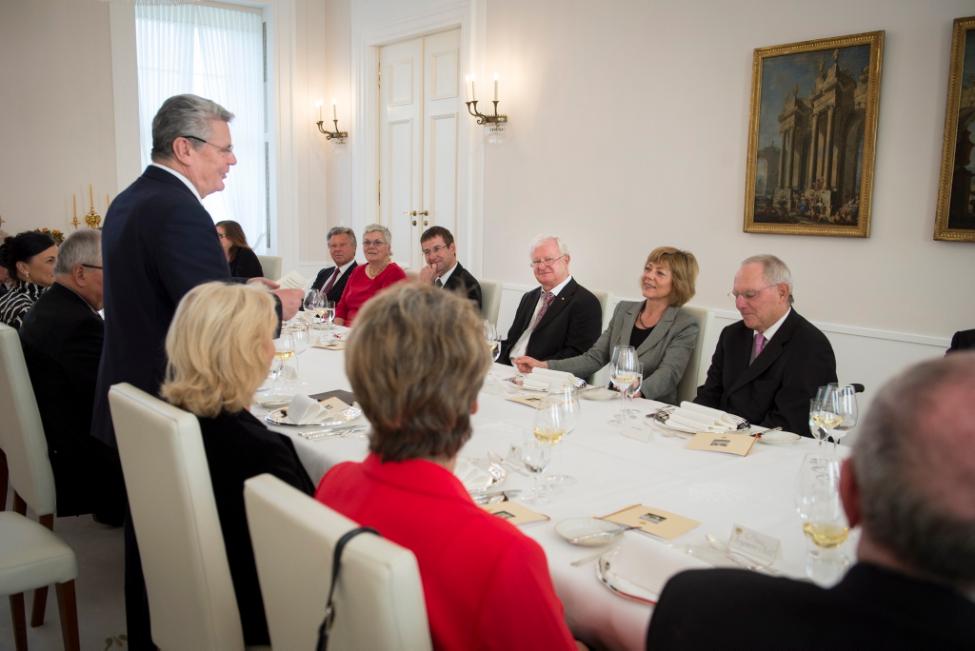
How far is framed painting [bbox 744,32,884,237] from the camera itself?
13.6 ft

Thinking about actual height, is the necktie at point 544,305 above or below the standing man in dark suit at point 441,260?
below

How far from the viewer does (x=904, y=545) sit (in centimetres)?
77

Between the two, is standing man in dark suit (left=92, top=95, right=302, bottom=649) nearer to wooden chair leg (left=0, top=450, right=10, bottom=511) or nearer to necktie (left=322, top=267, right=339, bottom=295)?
wooden chair leg (left=0, top=450, right=10, bottom=511)

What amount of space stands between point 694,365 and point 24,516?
105 inches

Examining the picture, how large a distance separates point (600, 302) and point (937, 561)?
3.60 meters

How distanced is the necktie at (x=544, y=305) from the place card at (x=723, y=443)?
6.26 feet

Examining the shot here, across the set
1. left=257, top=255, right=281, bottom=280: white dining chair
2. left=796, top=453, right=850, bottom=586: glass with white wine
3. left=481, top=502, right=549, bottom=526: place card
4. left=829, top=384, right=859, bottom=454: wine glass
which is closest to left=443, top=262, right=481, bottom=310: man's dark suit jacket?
left=257, top=255, right=281, bottom=280: white dining chair

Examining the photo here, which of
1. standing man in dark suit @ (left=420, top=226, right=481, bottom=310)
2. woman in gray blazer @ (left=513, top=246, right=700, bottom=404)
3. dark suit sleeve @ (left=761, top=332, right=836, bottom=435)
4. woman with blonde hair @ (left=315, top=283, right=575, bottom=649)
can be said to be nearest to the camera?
woman with blonde hair @ (left=315, top=283, right=575, bottom=649)

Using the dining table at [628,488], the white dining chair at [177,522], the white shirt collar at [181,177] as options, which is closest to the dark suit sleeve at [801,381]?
the dining table at [628,488]

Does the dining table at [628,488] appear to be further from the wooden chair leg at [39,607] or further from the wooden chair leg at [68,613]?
the wooden chair leg at [39,607]

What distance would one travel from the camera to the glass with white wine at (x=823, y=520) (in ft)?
4.67

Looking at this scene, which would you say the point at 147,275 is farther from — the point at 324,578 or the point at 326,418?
the point at 324,578

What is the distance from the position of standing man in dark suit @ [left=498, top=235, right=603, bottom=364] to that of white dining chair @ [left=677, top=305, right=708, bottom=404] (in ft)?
2.04

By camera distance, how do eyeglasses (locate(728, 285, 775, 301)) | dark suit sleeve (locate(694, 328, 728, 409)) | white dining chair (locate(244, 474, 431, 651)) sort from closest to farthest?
white dining chair (locate(244, 474, 431, 651)), eyeglasses (locate(728, 285, 775, 301)), dark suit sleeve (locate(694, 328, 728, 409))
